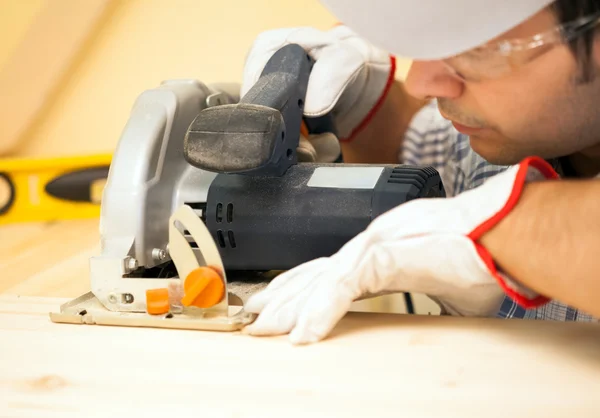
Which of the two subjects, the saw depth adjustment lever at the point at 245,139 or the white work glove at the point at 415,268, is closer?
the white work glove at the point at 415,268

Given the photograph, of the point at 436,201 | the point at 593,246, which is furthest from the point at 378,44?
the point at 593,246

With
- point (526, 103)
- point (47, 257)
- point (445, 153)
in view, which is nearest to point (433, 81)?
point (526, 103)

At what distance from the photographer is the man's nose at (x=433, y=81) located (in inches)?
31.0

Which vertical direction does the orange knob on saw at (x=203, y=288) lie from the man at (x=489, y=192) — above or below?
below

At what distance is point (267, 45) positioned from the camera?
119 cm

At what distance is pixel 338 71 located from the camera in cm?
110

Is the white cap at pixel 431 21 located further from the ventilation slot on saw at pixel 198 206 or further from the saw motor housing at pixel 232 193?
the ventilation slot on saw at pixel 198 206

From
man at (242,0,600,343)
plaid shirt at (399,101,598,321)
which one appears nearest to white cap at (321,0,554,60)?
man at (242,0,600,343)

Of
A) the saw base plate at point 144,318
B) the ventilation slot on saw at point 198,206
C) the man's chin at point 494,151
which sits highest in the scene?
the man's chin at point 494,151

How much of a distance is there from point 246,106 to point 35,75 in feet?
3.90

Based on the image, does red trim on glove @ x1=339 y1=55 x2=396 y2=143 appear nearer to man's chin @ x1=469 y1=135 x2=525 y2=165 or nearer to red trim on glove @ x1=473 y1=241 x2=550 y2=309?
man's chin @ x1=469 y1=135 x2=525 y2=165

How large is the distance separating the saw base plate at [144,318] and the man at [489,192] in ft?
0.08

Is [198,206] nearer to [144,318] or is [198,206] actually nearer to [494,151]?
[144,318]

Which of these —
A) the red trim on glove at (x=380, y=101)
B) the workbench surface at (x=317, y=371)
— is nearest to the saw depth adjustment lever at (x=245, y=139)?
the workbench surface at (x=317, y=371)
